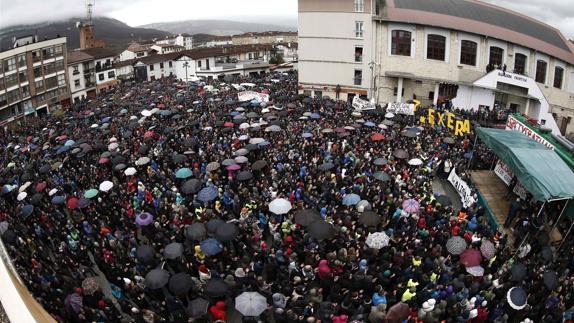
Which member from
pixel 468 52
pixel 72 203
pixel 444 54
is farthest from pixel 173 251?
pixel 468 52

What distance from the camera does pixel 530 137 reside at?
1667cm

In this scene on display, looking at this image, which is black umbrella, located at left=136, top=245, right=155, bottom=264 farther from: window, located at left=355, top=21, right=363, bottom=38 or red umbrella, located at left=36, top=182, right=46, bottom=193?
window, located at left=355, top=21, right=363, bottom=38

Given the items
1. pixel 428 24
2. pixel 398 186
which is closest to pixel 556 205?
pixel 398 186

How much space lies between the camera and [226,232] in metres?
11.0

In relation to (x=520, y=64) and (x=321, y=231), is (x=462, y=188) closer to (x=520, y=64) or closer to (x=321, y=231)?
(x=321, y=231)

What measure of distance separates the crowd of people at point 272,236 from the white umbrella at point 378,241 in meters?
0.03

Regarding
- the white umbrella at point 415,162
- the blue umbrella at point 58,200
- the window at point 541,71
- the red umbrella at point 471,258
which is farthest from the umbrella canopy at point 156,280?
the window at point 541,71

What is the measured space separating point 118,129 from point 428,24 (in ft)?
77.1

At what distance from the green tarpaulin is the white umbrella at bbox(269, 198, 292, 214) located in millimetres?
7776

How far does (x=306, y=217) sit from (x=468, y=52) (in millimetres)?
25067

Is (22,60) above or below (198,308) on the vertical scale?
above

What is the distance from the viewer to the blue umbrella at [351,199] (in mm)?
13133

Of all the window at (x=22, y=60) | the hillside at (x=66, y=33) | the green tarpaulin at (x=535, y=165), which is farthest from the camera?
the window at (x=22, y=60)

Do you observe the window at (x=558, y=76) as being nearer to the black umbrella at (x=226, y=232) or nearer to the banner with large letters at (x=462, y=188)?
the banner with large letters at (x=462, y=188)
